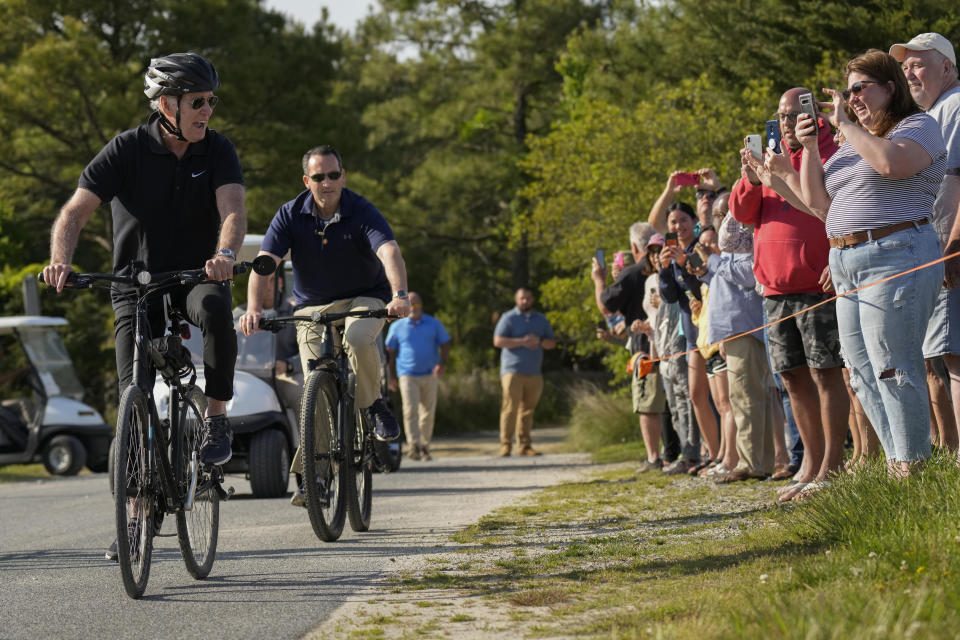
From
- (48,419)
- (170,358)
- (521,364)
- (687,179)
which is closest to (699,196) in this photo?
(687,179)

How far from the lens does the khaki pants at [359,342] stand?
7.88 meters

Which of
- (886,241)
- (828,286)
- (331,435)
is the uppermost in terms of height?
(886,241)

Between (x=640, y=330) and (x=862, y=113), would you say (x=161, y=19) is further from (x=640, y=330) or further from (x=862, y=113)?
(x=862, y=113)

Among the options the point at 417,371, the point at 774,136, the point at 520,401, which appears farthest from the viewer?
the point at 520,401

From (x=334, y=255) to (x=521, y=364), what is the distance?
10947 millimetres

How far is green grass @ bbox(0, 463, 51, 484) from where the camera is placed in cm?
1792

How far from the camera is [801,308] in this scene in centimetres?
788

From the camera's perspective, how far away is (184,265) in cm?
652

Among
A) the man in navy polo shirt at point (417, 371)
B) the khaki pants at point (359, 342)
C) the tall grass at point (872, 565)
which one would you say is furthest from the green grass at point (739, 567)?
the man in navy polo shirt at point (417, 371)

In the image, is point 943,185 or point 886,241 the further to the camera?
point 943,185

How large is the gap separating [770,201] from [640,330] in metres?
4.35

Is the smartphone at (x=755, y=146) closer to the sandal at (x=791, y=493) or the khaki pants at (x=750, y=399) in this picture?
the sandal at (x=791, y=493)

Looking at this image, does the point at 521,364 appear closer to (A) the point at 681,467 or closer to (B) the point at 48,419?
(B) the point at 48,419

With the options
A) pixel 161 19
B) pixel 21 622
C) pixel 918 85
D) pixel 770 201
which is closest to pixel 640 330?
pixel 770 201
